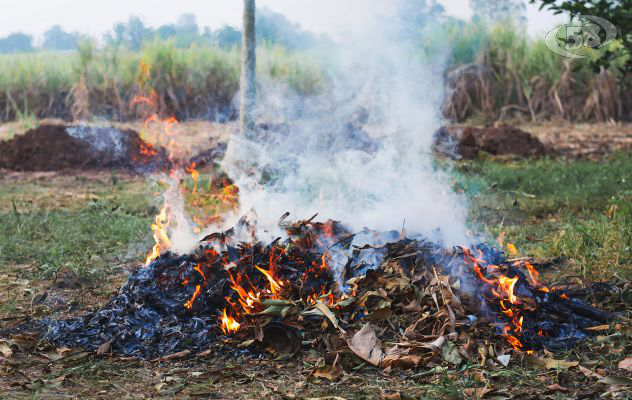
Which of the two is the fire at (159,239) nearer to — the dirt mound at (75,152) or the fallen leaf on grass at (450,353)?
the fallen leaf on grass at (450,353)

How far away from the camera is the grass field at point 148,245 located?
3.73 metres

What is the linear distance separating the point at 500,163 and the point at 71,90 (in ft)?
30.5

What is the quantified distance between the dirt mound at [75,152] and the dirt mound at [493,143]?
506cm

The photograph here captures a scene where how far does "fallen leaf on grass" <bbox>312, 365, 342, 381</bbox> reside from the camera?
12.6 feet

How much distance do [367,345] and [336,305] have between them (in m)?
0.42

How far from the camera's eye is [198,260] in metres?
4.99

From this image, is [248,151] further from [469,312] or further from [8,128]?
[8,128]

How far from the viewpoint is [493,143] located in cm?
1305

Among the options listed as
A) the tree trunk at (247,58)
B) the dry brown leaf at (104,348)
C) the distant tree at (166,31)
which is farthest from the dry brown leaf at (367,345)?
the distant tree at (166,31)

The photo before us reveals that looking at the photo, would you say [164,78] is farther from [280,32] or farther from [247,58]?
[247,58]

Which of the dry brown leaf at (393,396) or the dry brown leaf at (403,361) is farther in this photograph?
the dry brown leaf at (403,361)

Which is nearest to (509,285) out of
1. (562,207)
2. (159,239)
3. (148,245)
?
(159,239)

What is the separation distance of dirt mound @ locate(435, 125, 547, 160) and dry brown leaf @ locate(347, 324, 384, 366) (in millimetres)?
8670

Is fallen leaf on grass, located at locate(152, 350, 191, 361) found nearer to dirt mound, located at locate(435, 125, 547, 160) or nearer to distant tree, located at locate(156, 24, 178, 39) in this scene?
dirt mound, located at locate(435, 125, 547, 160)
